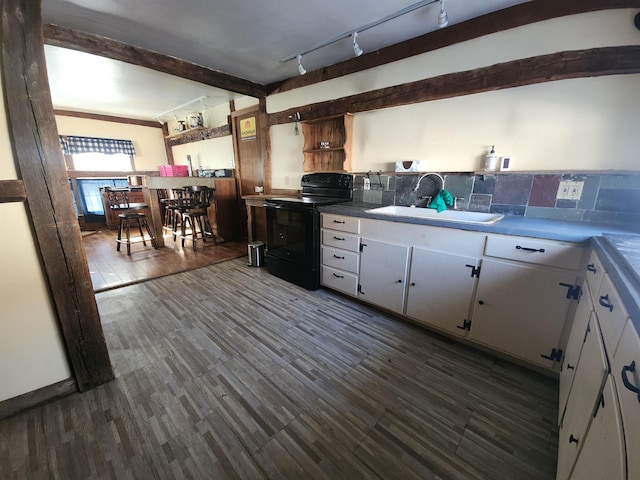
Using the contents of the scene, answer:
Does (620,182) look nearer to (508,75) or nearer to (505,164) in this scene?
(505,164)

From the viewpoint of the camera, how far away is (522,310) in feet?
5.26

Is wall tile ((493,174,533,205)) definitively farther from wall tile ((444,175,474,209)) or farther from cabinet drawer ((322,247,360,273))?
cabinet drawer ((322,247,360,273))

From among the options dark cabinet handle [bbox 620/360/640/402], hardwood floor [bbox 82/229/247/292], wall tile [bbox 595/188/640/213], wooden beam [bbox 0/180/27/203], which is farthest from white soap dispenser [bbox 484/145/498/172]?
hardwood floor [bbox 82/229/247/292]

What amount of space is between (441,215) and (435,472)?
1791 millimetres

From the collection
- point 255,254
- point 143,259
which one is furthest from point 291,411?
point 143,259

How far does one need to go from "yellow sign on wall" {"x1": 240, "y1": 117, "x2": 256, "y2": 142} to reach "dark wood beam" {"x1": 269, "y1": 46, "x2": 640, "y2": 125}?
1966mm

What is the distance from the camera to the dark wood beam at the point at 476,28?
1.66m

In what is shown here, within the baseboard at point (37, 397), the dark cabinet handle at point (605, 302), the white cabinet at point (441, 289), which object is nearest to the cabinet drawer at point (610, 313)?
the dark cabinet handle at point (605, 302)

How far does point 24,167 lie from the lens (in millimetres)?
1262

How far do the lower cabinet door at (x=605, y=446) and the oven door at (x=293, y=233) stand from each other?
7.06 ft

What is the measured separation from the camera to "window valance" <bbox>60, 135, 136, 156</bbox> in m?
5.56

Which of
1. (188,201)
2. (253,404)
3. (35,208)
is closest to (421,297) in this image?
(253,404)

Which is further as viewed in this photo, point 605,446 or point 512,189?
point 512,189

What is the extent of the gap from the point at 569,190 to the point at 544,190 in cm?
13
